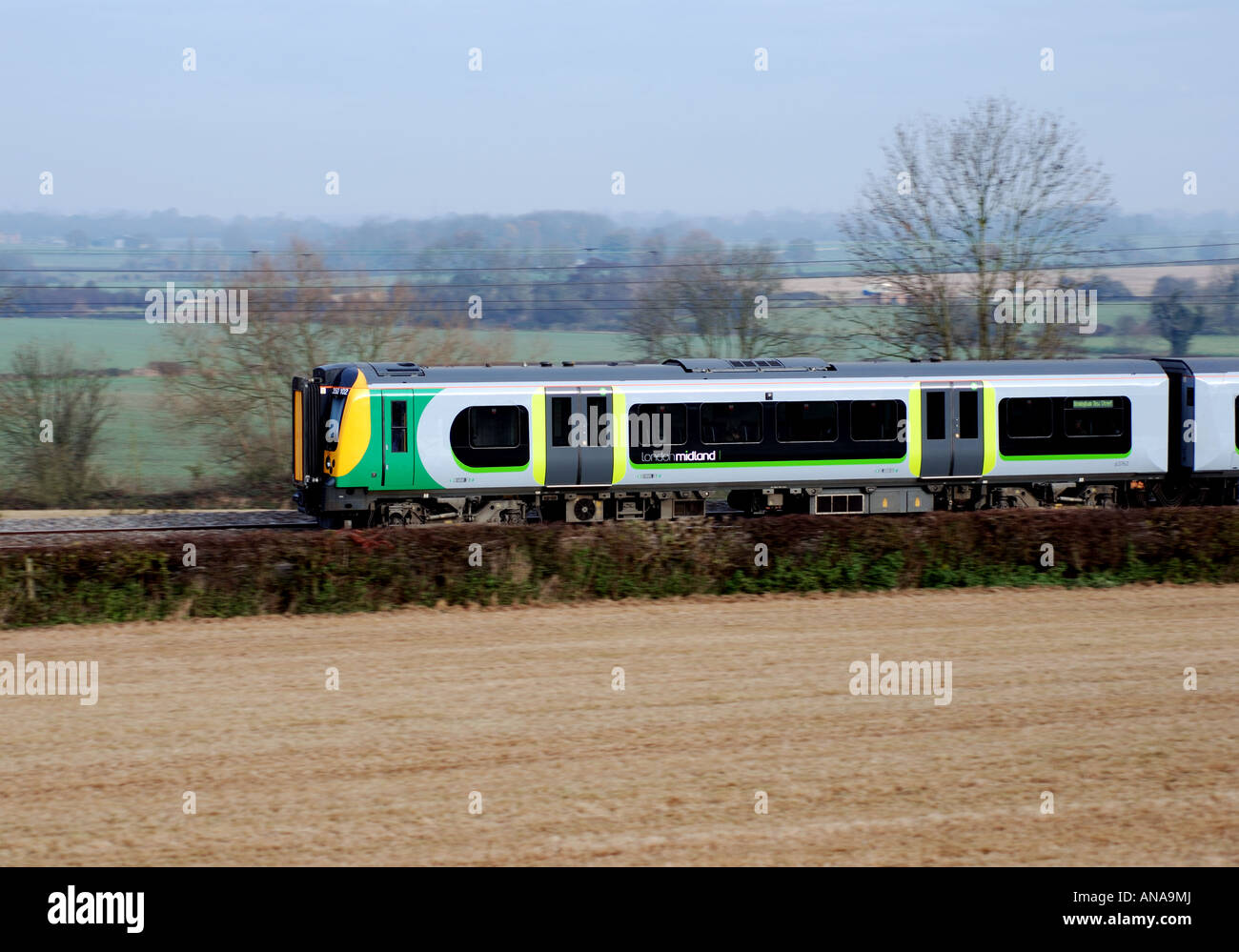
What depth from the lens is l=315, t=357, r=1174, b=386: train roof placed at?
21891 mm

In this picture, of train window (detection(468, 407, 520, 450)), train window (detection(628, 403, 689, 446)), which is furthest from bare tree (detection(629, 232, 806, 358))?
train window (detection(468, 407, 520, 450))

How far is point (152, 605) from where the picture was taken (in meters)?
15.8

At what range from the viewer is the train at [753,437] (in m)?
21.6

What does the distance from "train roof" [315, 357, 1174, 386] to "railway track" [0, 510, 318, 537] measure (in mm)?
3605

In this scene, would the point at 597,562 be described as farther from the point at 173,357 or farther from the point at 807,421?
the point at 173,357

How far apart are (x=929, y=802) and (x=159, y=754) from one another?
6.10m

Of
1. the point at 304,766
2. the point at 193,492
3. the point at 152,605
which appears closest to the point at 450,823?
A: the point at 304,766

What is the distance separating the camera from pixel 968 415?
23.4 m

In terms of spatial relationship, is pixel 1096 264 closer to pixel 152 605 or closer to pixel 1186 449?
pixel 1186 449

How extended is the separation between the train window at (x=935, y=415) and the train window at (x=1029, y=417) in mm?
1207

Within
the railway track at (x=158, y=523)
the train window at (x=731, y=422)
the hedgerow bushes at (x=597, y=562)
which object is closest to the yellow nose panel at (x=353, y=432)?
the railway track at (x=158, y=523)

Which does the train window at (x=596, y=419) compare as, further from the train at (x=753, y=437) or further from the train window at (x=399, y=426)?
the train window at (x=399, y=426)

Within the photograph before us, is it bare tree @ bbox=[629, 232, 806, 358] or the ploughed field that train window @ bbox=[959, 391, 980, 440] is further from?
bare tree @ bbox=[629, 232, 806, 358]

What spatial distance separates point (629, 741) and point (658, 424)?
11.9 meters
